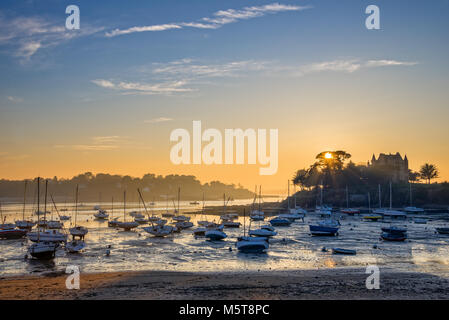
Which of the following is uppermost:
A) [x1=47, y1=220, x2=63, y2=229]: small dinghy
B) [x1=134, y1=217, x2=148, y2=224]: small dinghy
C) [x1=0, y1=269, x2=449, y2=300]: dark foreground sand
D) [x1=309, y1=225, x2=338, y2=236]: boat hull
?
[x1=0, y1=269, x2=449, y2=300]: dark foreground sand

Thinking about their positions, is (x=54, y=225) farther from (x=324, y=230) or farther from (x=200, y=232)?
(x=324, y=230)

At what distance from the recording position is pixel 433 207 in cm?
14650

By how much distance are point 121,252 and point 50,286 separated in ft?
69.6

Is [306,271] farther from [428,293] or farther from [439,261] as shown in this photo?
[439,261]

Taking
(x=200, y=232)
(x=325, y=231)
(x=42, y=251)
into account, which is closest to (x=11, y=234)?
(x=42, y=251)

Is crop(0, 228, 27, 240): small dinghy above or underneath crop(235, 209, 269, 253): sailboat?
underneath

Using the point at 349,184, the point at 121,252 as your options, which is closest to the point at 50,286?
the point at 121,252

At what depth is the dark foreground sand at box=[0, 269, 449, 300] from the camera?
1006 inches

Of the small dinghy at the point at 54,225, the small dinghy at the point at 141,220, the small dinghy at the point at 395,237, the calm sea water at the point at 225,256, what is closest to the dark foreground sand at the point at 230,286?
the calm sea water at the point at 225,256

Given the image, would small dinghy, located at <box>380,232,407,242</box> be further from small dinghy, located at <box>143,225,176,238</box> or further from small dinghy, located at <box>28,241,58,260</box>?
small dinghy, located at <box>28,241,58,260</box>

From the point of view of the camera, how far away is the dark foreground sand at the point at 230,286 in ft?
83.9

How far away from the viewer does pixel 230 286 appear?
1118 inches

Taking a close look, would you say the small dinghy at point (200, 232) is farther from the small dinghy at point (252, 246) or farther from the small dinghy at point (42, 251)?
the small dinghy at point (42, 251)

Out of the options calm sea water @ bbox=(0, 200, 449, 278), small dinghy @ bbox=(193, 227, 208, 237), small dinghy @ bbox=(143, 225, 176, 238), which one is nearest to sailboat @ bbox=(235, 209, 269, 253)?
calm sea water @ bbox=(0, 200, 449, 278)
